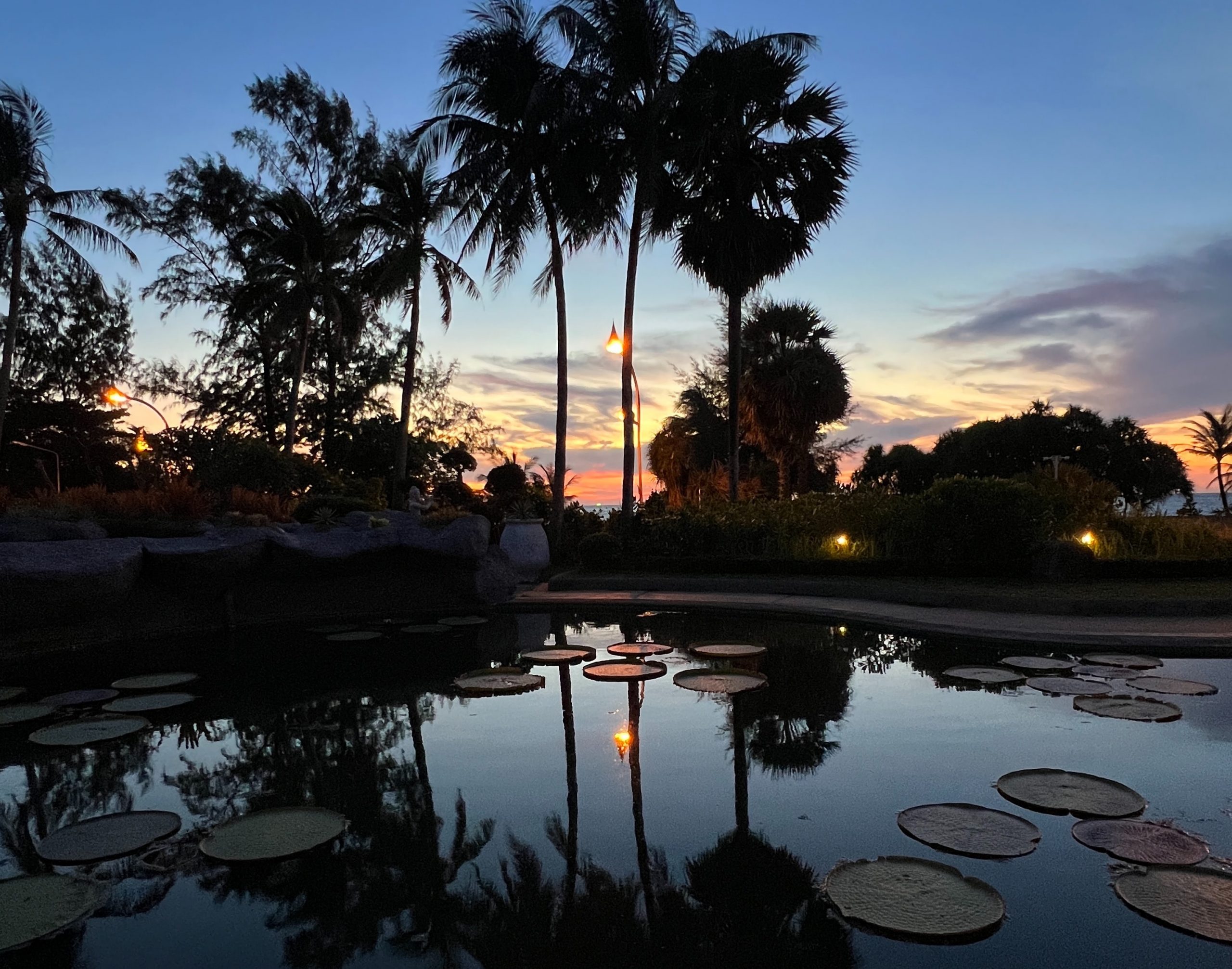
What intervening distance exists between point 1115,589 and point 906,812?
8220 millimetres

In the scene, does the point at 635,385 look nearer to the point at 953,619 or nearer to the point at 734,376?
the point at 734,376

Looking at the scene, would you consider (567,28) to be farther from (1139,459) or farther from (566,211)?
(1139,459)

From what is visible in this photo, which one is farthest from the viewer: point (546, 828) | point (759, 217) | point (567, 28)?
point (759, 217)

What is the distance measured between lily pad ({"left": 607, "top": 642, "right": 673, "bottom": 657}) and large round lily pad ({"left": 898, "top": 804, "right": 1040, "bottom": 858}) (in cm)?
431

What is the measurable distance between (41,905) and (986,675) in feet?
23.1

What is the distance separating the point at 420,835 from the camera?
4047mm

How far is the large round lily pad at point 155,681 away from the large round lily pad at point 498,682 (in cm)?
267

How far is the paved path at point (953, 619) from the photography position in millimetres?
8156

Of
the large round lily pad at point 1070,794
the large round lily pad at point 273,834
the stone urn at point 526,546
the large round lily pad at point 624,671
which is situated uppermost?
the stone urn at point 526,546


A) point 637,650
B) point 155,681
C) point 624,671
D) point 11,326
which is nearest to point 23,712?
point 155,681

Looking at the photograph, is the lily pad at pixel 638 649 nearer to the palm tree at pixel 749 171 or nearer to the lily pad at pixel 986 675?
the lily pad at pixel 986 675

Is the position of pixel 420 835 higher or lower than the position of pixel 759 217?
lower

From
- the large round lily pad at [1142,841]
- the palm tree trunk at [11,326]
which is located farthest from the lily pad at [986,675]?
the palm tree trunk at [11,326]

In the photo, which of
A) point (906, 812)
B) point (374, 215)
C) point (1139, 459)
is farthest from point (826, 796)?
point (1139, 459)
